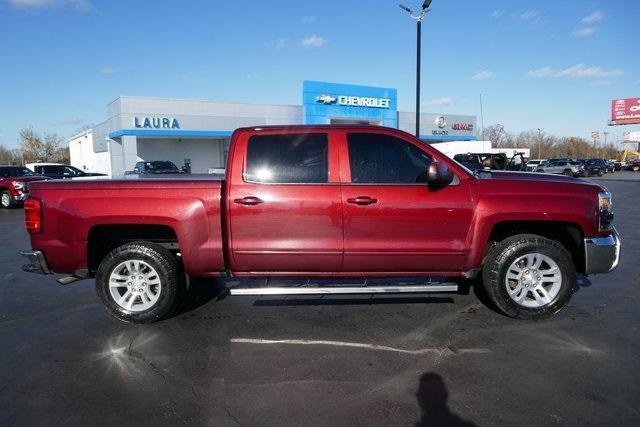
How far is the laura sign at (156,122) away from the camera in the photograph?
33875 millimetres

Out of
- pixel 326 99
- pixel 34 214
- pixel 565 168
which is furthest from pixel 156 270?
pixel 565 168

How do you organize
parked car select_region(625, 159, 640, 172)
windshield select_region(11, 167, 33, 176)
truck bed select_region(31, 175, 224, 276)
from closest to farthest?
1. truck bed select_region(31, 175, 224, 276)
2. windshield select_region(11, 167, 33, 176)
3. parked car select_region(625, 159, 640, 172)

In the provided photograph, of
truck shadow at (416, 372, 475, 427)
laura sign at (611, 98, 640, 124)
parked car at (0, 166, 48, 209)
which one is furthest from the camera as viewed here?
laura sign at (611, 98, 640, 124)

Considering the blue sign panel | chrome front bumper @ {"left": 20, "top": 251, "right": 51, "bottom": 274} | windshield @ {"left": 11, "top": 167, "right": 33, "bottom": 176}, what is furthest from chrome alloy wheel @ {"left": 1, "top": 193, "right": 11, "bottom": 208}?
the blue sign panel

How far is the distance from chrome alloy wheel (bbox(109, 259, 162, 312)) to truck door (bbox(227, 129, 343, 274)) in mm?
913

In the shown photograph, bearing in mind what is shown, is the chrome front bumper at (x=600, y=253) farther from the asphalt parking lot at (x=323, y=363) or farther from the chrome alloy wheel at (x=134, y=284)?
the chrome alloy wheel at (x=134, y=284)

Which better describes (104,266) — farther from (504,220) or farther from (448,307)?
(504,220)

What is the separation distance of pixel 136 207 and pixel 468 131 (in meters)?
51.2

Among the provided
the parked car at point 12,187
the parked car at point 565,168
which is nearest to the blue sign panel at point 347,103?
the parked car at point 565,168

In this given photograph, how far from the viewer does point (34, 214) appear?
469 centimetres

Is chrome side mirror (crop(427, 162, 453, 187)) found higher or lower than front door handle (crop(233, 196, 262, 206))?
higher

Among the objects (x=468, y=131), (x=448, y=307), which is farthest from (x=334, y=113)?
(x=448, y=307)

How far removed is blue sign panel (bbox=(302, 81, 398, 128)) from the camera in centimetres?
3803

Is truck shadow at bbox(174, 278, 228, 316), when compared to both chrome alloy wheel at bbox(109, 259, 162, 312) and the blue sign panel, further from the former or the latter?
the blue sign panel
